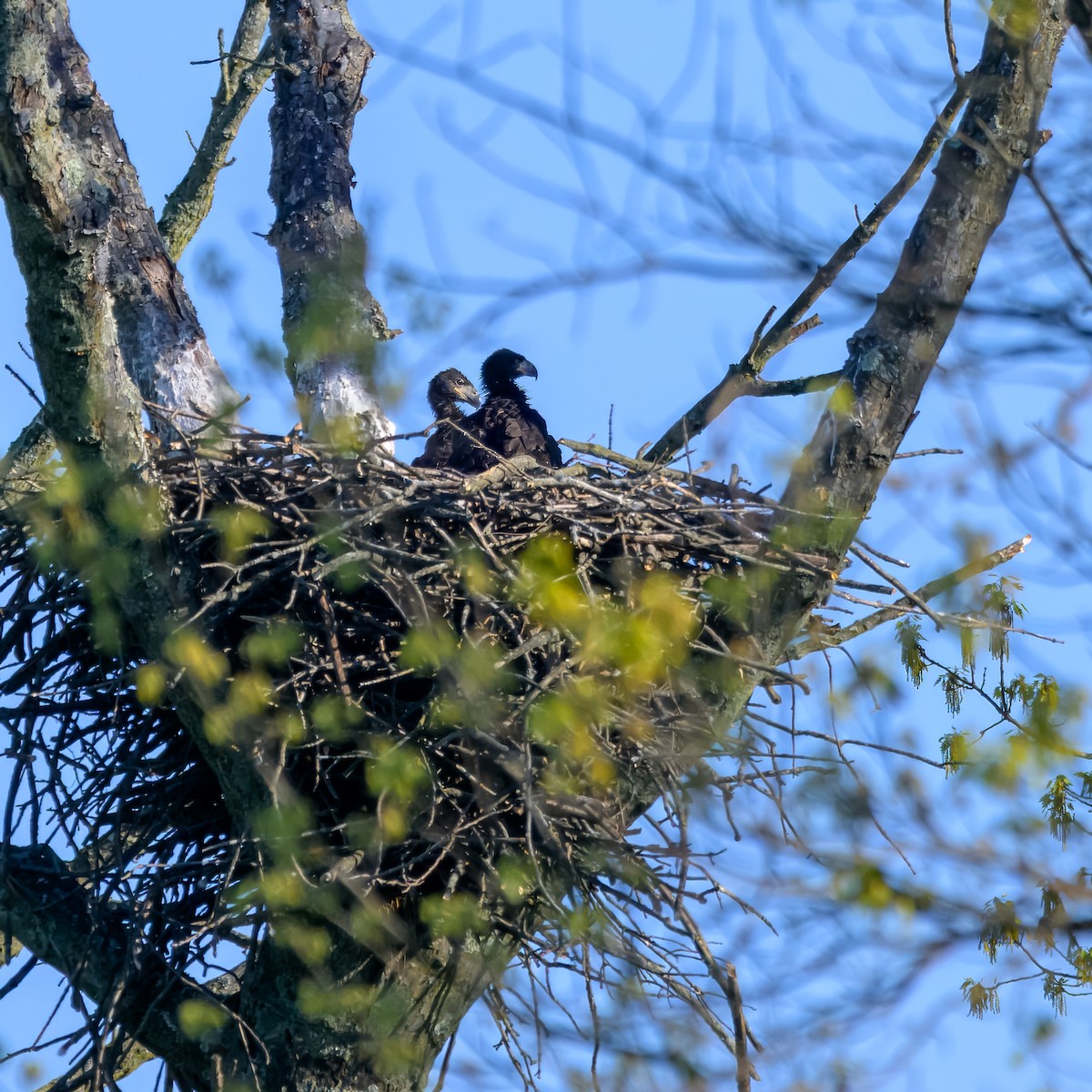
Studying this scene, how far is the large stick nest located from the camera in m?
4.35

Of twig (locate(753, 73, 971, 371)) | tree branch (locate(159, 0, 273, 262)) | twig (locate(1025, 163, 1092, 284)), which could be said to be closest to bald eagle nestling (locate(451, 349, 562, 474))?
twig (locate(753, 73, 971, 371))

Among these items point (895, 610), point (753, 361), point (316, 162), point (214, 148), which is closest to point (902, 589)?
point (895, 610)

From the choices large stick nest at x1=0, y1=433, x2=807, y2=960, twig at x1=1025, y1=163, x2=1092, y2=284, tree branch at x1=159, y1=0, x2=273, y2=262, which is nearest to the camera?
twig at x1=1025, y1=163, x2=1092, y2=284

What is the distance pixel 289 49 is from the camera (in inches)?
271

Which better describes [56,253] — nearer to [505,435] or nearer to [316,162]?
[316,162]

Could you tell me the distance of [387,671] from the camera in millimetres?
4672

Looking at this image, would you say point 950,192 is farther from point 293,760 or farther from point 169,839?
point 169,839

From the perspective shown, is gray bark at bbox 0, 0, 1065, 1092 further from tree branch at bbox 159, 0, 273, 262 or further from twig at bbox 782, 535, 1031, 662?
tree branch at bbox 159, 0, 273, 262

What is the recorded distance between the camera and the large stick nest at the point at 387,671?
435 cm

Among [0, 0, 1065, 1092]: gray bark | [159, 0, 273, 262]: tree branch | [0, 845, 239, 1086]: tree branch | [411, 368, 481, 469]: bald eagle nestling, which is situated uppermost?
[159, 0, 273, 262]: tree branch

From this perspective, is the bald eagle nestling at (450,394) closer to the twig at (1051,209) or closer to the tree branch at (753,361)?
the tree branch at (753,361)

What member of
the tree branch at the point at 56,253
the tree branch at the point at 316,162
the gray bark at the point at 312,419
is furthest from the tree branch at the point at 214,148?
the tree branch at the point at 56,253

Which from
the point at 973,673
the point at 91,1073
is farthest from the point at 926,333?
the point at 91,1073

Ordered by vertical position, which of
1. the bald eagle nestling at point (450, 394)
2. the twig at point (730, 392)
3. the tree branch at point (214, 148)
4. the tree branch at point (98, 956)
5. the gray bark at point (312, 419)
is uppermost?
the tree branch at point (214, 148)
